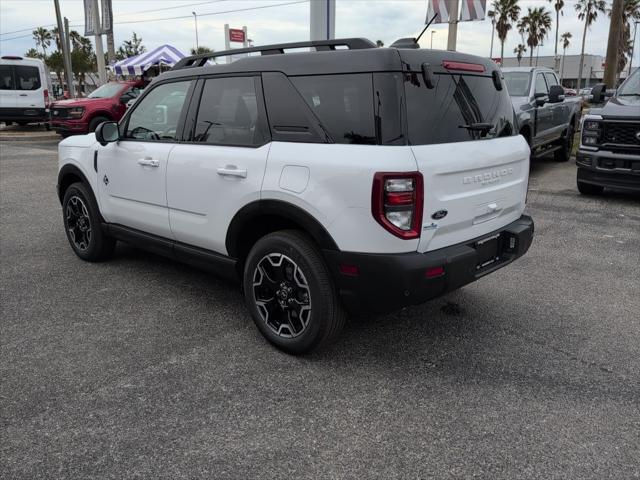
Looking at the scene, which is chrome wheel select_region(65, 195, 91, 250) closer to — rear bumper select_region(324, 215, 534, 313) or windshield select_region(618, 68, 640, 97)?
rear bumper select_region(324, 215, 534, 313)

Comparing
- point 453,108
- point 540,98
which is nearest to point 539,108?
point 540,98

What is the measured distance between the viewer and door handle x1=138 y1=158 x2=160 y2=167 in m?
4.09

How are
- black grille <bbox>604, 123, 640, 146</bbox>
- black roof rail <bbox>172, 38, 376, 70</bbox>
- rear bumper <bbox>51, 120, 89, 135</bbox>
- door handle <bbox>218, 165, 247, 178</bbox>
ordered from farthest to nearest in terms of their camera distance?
rear bumper <bbox>51, 120, 89, 135</bbox>
black grille <bbox>604, 123, 640, 146</bbox>
door handle <bbox>218, 165, 247, 178</bbox>
black roof rail <bbox>172, 38, 376, 70</bbox>

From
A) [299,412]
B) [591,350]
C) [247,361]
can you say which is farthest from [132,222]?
[591,350]

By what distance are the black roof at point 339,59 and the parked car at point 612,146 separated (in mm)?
4870

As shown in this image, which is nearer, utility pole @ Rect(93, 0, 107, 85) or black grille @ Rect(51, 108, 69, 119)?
black grille @ Rect(51, 108, 69, 119)

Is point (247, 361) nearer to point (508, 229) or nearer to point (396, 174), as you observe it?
point (396, 174)

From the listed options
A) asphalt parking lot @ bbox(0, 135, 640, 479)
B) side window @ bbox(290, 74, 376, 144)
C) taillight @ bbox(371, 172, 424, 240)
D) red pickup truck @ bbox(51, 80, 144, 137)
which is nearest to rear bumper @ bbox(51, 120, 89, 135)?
red pickup truck @ bbox(51, 80, 144, 137)

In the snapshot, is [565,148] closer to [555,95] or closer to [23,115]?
[555,95]

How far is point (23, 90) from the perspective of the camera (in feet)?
61.5

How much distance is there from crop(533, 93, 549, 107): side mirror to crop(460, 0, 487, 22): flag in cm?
174

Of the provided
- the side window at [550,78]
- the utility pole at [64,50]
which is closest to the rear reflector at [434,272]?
the side window at [550,78]

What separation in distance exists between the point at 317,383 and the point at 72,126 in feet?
44.5

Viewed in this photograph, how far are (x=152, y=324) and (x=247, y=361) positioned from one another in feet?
3.04
